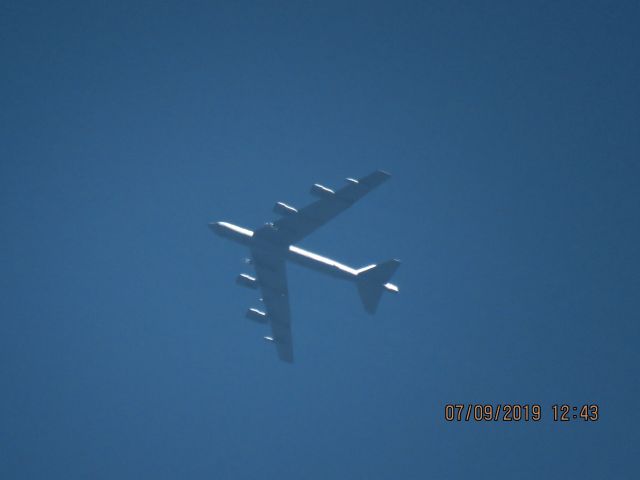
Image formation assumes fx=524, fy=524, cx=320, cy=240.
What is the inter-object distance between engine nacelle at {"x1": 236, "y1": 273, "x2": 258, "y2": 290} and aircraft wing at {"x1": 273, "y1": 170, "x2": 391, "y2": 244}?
606 cm

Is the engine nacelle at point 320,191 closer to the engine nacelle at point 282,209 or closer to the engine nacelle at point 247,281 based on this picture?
the engine nacelle at point 282,209

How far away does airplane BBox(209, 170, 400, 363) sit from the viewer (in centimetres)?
3766

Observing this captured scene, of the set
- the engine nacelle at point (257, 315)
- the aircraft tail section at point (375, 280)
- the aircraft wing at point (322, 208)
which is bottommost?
the engine nacelle at point (257, 315)

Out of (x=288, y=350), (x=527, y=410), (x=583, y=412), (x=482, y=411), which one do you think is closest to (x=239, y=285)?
(x=288, y=350)

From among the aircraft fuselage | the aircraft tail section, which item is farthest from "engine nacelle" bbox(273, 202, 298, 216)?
the aircraft tail section

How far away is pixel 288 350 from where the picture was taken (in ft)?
162

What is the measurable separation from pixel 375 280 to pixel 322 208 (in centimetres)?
797

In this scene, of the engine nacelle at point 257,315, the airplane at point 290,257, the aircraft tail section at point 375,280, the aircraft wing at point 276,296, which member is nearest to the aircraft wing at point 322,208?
the airplane at point 290,257

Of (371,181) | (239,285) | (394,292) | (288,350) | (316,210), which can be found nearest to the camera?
(371,181)

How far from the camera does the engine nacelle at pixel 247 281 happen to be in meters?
45.3

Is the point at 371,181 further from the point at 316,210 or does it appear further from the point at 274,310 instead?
the point at 274,310

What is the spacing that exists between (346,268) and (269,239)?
6.79m

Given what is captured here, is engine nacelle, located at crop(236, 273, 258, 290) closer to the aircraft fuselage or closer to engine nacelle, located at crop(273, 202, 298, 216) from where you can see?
the aircraft fuselage

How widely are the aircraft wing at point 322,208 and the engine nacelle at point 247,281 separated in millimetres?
6059
